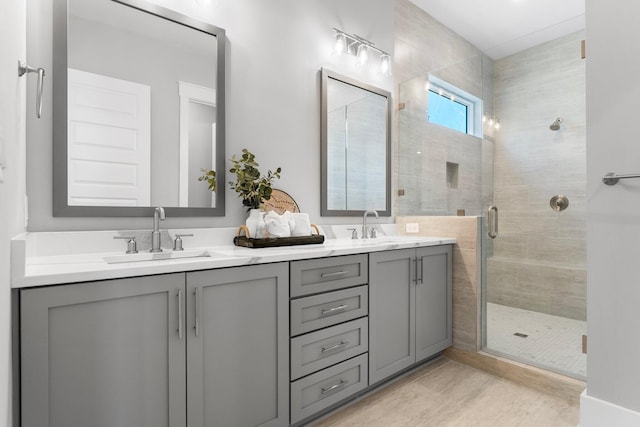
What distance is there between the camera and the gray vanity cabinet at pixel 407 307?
1.98 metres

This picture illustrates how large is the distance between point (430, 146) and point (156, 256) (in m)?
2.39

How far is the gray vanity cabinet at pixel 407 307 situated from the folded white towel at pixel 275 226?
0.51 meters

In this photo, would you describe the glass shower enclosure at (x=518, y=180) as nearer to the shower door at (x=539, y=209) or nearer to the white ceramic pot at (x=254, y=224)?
the shower door at (x=539, y=209)

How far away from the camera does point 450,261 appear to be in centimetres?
254

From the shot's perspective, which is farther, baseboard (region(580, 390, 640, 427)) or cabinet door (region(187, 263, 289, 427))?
baseboard (region(580, 390, 640, 427))

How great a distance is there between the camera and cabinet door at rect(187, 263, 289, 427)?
4.23 feet

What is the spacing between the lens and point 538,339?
8.47ft

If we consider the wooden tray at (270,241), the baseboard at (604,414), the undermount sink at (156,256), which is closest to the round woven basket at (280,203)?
the wooden tray at (270,241)

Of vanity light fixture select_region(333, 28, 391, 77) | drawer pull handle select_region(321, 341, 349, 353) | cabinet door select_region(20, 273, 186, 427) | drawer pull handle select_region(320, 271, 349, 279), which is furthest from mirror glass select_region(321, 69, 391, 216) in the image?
cabinet door select_region(20, 273, 186, 427)

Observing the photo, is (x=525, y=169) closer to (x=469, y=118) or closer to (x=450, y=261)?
(x=469, y=118)

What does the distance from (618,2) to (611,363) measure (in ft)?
5.36

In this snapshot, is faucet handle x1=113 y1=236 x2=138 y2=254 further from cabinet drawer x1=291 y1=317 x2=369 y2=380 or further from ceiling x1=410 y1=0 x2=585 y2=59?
ceiling x1=410 y1=0 x2=585 y2=59

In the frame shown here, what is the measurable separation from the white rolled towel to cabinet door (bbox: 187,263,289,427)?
0.51 m

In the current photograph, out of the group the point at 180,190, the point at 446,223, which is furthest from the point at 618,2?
the point at 180,190
